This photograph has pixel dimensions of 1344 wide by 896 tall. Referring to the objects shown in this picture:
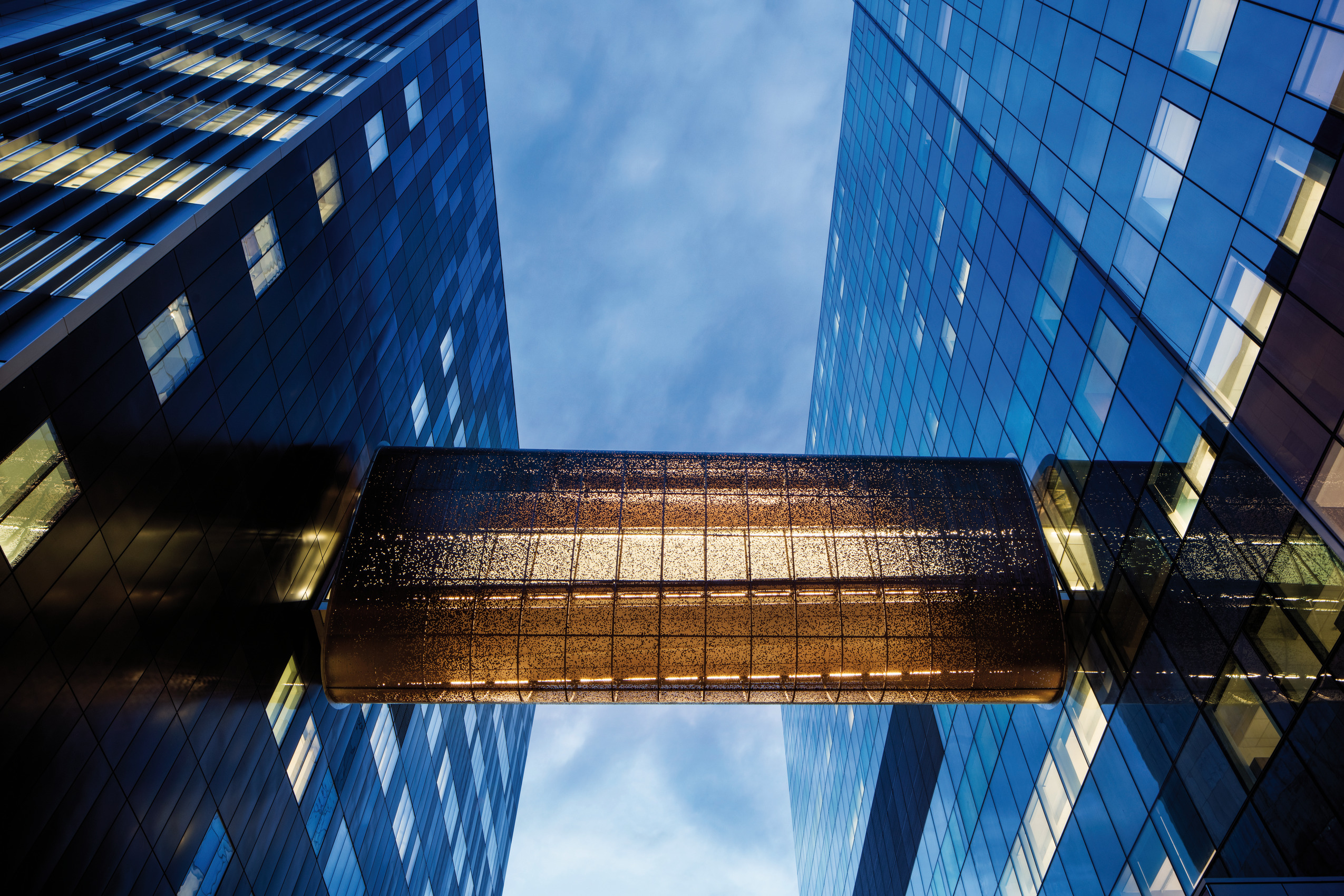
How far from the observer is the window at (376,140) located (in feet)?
78.2

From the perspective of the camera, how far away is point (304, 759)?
2194cm

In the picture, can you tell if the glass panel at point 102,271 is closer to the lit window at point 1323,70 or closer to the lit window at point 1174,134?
the lit window at point 1323,70

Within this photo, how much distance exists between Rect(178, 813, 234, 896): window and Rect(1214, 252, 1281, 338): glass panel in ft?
84.9

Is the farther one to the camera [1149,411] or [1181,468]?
[1149,411]

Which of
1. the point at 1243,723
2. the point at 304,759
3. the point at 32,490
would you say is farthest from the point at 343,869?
the point at 1243,723

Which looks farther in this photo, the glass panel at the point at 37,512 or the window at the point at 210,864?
the window at the point at 210,864

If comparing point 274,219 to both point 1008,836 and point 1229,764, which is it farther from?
point 1008,836

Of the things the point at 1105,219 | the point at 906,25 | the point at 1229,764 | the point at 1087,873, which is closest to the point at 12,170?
the point at 1105,219

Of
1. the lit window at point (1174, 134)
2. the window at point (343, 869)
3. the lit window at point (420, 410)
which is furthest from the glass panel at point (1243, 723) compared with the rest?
the lit window at point (420, 410)

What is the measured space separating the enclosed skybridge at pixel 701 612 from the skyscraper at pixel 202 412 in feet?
10.8

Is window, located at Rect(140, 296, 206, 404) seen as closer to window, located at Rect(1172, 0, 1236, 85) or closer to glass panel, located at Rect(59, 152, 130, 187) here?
glass panel, located at Rect(59, 152, 130, 187)

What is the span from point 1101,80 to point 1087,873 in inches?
811

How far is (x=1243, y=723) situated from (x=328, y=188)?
27.0 meters

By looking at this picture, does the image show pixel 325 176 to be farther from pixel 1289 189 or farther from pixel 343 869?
pixel 343 869
